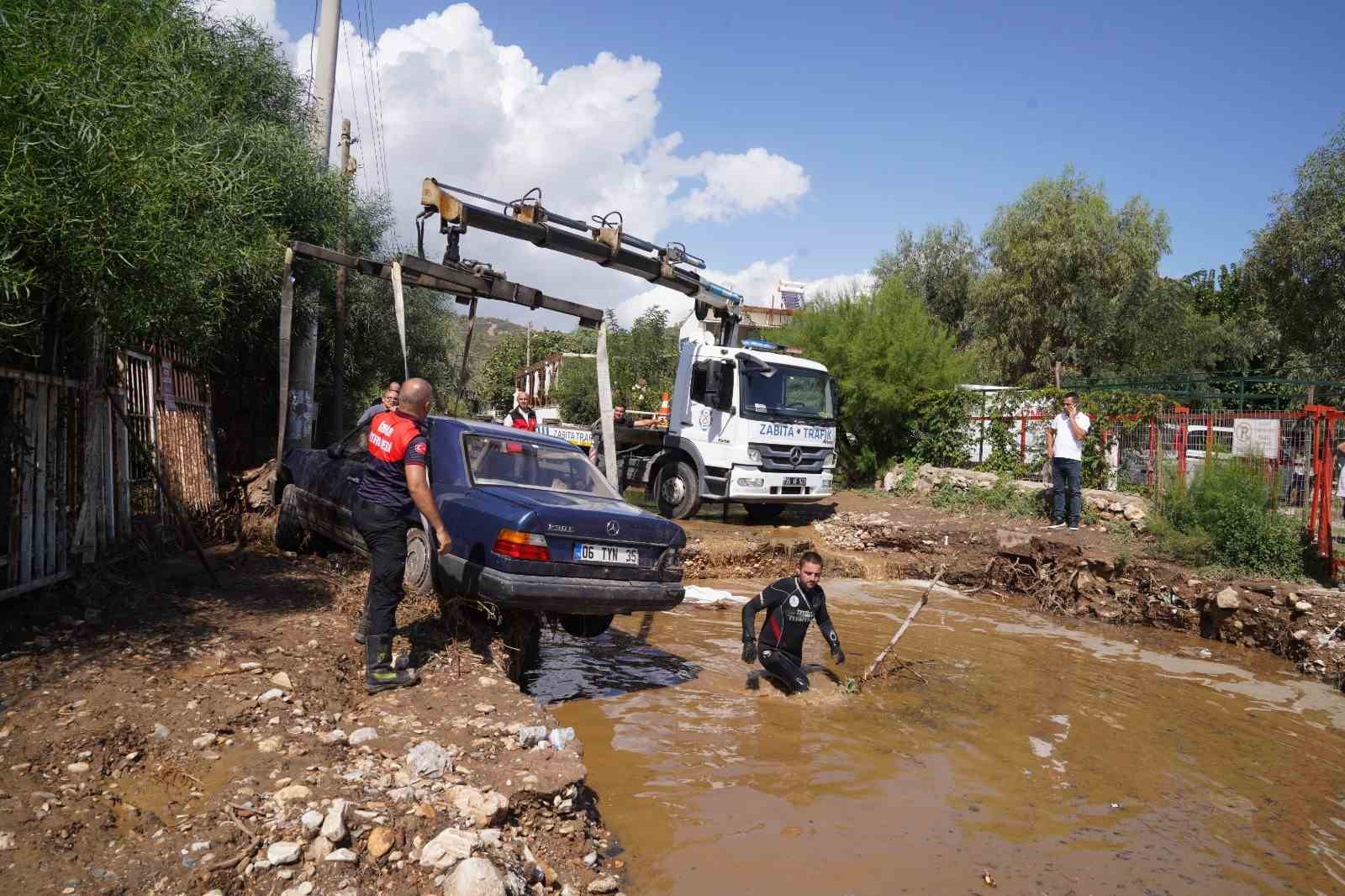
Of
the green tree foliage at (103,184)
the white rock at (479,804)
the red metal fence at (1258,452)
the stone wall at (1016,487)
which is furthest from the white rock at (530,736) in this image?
the stone wall at (1016,487)

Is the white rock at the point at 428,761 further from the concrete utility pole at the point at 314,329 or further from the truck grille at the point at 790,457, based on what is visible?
the concrete utility pole at the point at 314,329

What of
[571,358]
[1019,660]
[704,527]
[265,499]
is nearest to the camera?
[1019,660]

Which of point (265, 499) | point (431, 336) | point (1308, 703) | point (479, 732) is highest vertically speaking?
point (431, 336)

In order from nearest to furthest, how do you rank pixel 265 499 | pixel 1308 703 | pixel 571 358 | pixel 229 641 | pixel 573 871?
1. pixel 573 871
2. pixel 229 641
3. pixel 1308 703
4. pixel 265 499
5. pixel 571 358

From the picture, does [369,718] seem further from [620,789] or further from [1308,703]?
[1308,703]

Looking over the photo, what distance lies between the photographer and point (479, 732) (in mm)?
4594

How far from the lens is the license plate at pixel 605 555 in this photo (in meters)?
6.03

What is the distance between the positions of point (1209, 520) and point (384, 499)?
10542 mm

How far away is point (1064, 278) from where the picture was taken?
1208 inches

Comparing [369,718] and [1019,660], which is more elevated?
[369,718]

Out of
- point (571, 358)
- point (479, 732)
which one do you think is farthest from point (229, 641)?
point (571, 358)

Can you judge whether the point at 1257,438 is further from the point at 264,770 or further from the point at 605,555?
the point at 264,770

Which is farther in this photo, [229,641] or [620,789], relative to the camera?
[229,641]

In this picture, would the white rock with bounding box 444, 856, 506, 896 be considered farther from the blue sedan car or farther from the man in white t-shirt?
the man in white t-shirt
